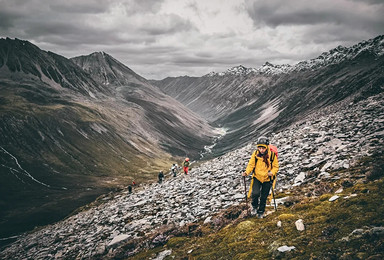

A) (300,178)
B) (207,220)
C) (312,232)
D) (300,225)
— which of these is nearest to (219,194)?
(207,220)

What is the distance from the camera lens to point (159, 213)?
24578 mm

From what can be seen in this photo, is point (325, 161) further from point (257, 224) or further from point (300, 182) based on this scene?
point (257, 224)

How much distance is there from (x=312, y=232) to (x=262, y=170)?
4.12 m

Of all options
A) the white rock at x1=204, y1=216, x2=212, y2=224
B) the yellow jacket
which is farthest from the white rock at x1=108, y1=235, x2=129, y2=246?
the yellow jacket

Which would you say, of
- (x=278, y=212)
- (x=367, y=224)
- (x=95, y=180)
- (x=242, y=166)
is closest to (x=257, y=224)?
(x=278, y=212)

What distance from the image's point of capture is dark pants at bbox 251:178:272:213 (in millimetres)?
14000

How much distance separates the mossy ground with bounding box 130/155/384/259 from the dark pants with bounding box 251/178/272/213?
2.08 ft

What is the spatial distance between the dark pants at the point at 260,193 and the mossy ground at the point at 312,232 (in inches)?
24.9

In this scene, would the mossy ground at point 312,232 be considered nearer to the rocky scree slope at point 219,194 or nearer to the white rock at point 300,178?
the rocky scree slope at point 219,194

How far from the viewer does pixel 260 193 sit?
48.1 feet

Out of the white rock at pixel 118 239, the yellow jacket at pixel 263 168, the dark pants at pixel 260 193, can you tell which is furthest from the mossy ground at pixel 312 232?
the white rock at pixel 118 239

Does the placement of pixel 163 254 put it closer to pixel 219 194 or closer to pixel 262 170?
pixel 262 170

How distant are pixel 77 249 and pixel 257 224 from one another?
18.8 meters

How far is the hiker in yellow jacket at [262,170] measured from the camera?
13.6 m
